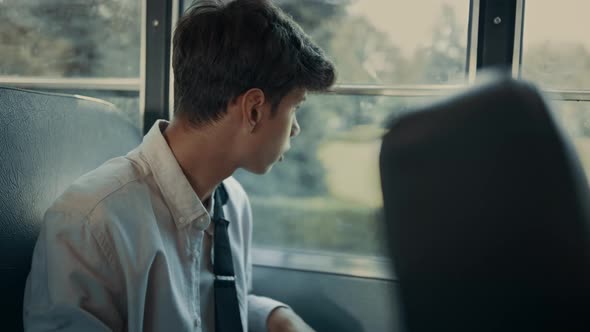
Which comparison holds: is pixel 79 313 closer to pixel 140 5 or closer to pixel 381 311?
pixel 381 311

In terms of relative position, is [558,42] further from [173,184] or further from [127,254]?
[127,254]

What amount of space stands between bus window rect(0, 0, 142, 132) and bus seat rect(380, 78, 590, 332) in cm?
164

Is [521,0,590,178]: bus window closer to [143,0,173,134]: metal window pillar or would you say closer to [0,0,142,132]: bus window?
[143,0,173,134]: metal window pillar

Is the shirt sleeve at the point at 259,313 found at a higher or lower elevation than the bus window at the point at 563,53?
lower

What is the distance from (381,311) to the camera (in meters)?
1.74

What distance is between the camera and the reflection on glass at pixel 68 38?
6.46ft

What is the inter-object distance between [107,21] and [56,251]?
118cm

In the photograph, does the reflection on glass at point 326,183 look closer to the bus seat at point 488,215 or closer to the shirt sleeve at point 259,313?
the shirt sleeve at point 259,313

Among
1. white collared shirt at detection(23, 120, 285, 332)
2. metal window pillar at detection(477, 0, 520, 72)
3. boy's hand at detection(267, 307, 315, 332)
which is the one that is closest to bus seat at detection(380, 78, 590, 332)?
white collared shirt at detection(23, 120, 285, 332)

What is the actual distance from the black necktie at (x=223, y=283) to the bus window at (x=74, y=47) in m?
0.77

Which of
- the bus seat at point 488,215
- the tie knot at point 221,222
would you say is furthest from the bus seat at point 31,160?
the bus seat at point 488,215

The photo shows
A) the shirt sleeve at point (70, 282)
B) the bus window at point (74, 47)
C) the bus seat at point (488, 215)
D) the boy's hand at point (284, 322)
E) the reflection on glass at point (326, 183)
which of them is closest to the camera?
the bus seat at point (488, 215)

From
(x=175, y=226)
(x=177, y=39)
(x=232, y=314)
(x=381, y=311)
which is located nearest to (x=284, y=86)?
(x=177, y=39)

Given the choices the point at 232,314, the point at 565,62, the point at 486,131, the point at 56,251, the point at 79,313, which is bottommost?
the point at 232,314
